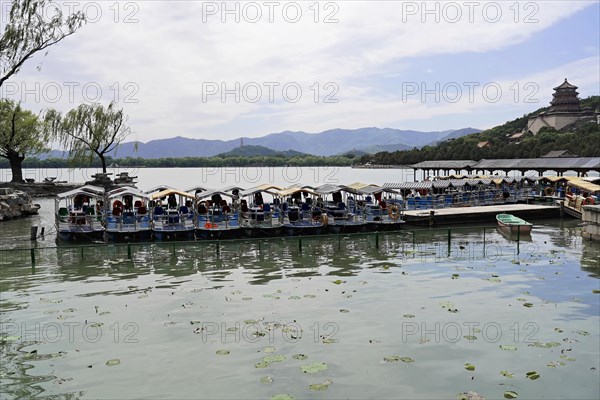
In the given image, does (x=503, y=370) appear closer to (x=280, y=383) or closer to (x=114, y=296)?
(x=280, y=383)

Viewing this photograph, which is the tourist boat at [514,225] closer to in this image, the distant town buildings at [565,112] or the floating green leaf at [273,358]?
the floating green leaf at [273,358]

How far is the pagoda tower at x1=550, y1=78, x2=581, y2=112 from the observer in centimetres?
12962

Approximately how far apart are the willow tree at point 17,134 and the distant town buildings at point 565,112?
378 ft

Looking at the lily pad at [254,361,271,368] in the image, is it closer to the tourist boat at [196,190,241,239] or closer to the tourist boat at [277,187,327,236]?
the tourist boat at [196,190,241,239]

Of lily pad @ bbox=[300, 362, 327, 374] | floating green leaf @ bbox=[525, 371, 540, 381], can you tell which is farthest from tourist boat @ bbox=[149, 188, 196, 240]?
floating green leaf @ bbox=[525, 371, 540, 381]

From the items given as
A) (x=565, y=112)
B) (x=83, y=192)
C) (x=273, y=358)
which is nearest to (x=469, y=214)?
(x=83, y=192)

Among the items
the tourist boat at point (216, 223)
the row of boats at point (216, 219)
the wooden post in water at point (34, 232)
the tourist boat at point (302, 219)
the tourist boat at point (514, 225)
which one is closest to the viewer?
the row of boats at point (216, 219)

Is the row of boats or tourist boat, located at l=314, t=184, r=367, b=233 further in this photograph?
tourist boat, located at l=314, t=184, r=367, b=233

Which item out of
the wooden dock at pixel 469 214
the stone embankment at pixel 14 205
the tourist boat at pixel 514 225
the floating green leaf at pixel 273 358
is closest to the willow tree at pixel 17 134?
the stone embankment at pixel 14 205

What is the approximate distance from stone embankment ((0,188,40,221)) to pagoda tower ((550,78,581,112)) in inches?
4993

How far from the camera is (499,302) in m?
14.0

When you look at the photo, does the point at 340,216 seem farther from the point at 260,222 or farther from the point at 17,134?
the point at 17,134

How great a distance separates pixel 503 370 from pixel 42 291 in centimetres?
1331

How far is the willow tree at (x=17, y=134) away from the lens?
57812 millimetres
